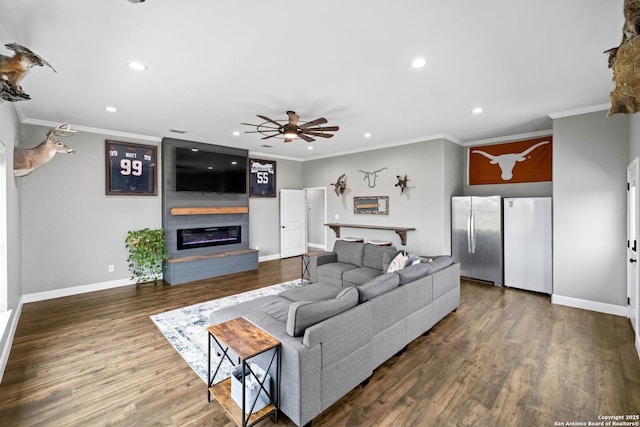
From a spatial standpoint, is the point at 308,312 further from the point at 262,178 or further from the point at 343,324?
the point at 262,178

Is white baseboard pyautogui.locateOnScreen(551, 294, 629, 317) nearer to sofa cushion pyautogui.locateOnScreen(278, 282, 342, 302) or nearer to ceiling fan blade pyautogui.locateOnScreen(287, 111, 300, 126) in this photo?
sofa cushion pyautogui.locateOnScreen(278, 282, 342, 302)

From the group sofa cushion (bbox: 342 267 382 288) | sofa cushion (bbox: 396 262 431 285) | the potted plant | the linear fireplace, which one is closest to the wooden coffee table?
sofa cushion (bbox: 396 262 431 285)

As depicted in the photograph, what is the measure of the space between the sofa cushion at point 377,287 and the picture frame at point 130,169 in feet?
16.2

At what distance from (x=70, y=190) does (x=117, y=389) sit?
394 cm

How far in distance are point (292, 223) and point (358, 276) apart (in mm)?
4160

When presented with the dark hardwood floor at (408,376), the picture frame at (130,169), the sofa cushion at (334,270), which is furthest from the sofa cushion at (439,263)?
the picture frame at (130,169)

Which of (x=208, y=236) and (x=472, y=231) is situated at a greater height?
(x=472, y=231)

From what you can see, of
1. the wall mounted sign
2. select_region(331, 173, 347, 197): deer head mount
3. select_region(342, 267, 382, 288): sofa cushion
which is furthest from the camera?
select_region(331, 173, 347, 197): deer head mount

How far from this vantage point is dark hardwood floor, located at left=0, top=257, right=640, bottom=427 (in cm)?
211

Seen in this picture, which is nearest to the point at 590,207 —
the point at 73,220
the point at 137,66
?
the point at 137,66

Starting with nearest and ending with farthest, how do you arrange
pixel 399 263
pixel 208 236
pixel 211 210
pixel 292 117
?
pixel 292 117
pixel 399 263
pixel 211 210
pixel 208 236

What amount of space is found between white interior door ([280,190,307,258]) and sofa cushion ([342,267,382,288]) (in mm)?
3788

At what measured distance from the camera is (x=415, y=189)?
604 centimetres

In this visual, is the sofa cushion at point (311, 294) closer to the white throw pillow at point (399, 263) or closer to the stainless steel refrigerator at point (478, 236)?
the white throw pillow at point (399, 263)
